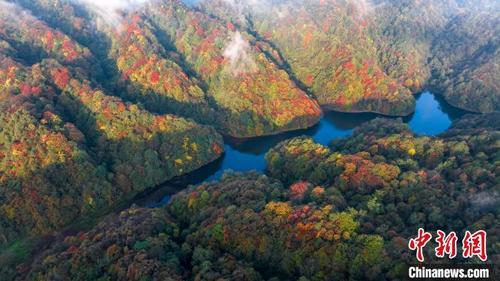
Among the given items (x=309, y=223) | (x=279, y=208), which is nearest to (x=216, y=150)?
(x=279, y=208)

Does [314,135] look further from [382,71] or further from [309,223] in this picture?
[309,223]

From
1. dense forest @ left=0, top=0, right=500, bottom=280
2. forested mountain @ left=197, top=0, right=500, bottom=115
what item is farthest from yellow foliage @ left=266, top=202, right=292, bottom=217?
forested mountain @ left=197, top=0, right=500, bottom=115

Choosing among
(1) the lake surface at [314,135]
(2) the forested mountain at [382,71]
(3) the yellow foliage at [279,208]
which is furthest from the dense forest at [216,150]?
(1) the lake surface at [314,135]

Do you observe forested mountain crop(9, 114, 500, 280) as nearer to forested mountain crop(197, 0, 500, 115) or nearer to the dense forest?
the dense forest

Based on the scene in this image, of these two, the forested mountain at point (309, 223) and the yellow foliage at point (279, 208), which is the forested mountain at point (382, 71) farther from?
the yellow foliage at point (279, 208)

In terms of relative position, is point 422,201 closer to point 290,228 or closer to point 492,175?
point 492,175

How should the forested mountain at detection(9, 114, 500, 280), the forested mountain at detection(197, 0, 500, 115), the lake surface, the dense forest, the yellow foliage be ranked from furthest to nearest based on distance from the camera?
the forested mountain at detection(197, 0, 500, 115) → the lake surface → the yellow foliage → the dense forest → the forested mountain at detection(9, 114, 500, 280)

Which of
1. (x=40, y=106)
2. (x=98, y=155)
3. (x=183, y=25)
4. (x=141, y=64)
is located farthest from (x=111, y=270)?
(x=183, y=25)
